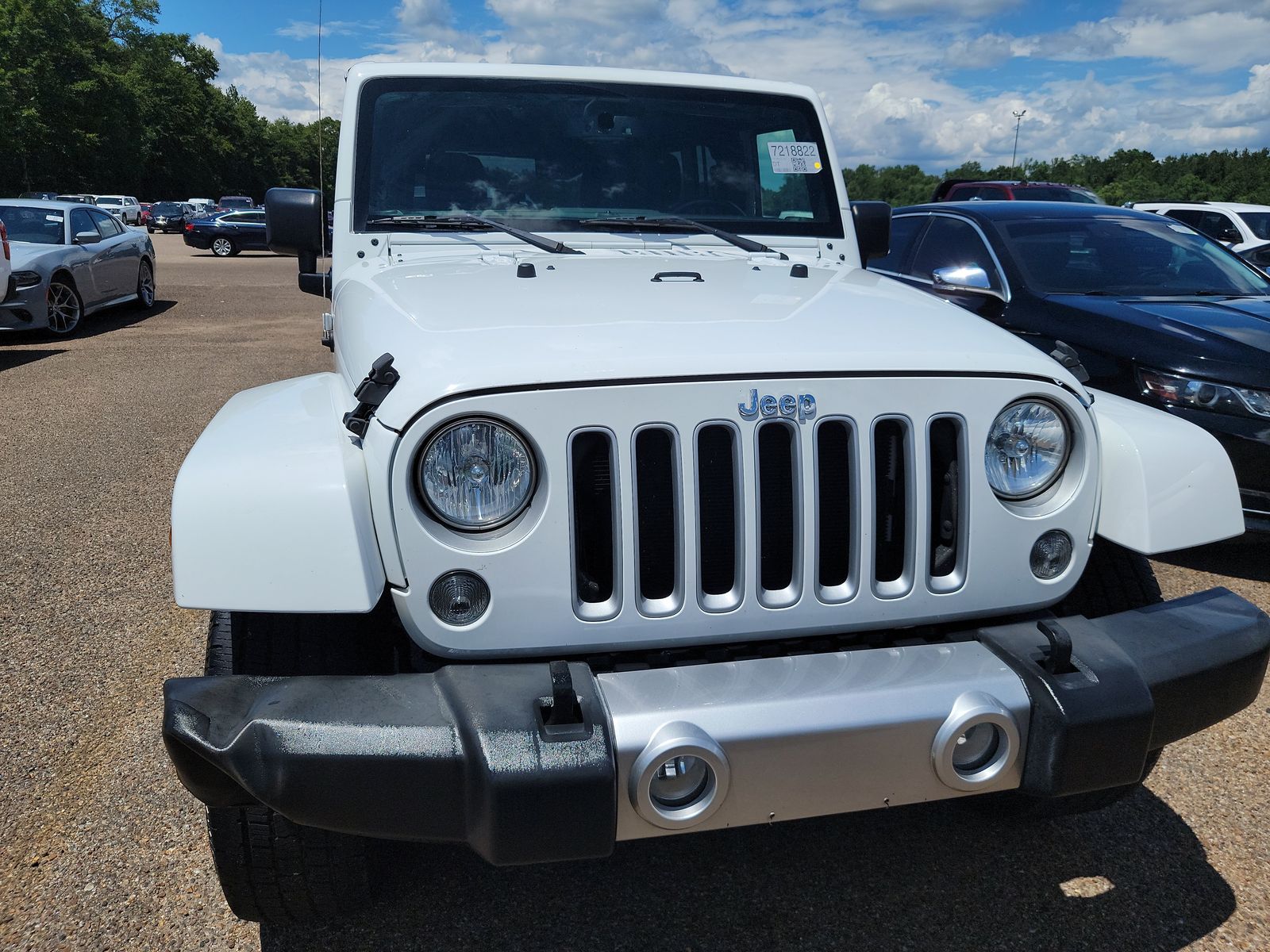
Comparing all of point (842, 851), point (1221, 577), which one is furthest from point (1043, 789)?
point (1221, 577)

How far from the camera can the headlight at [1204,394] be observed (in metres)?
4.40

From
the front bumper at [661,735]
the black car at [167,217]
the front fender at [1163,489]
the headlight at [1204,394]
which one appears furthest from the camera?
the black car at [167,217]

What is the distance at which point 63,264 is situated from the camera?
11086mm

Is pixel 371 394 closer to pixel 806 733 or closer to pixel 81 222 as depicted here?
pixel 806 733

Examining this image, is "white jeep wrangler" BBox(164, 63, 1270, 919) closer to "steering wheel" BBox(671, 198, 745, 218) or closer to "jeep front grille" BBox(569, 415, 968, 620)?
"jeep front grille" BBox(569, 415, 968, 620)

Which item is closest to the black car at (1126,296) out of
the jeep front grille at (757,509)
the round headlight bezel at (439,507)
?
the jeep front grille at (757,509)

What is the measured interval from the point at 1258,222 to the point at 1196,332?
1044 centimetres

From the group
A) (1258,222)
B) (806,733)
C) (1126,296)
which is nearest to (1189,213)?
(1258,222)

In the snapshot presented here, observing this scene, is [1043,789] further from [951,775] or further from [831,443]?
[831,443]

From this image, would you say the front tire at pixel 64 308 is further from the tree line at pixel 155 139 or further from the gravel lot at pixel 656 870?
the tree line at pixel 155 139

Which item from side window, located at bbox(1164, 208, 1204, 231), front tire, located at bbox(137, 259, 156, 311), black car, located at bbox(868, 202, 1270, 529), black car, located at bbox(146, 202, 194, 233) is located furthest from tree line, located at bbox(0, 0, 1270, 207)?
black car, located at bbox(868, 202, 1270, 529)

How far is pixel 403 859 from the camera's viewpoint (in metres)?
2.57

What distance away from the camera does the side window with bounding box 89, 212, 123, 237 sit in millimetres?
12336

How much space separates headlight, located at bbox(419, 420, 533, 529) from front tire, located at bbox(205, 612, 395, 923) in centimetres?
44
